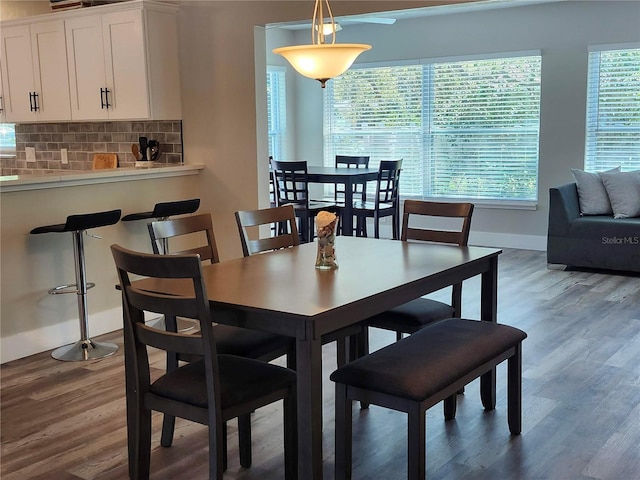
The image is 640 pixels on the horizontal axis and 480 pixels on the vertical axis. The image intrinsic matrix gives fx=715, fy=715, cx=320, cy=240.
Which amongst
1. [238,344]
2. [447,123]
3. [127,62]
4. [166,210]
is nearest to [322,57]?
[238,344]

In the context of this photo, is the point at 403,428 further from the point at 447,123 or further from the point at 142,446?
the point at 447,123

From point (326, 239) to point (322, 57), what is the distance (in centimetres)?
77

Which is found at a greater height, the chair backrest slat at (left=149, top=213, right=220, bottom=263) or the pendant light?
the pendant light

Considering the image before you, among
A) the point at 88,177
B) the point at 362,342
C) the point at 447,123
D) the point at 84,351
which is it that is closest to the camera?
the point at 362,342

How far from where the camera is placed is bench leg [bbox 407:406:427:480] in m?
2.47

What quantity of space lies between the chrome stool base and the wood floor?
0.06 metres

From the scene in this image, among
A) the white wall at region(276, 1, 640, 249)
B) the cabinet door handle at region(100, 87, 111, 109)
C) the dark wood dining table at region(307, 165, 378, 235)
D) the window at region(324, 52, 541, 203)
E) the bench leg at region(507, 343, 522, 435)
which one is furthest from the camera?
the window at region(324, 52, 541, 203)

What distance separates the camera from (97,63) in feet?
17.6

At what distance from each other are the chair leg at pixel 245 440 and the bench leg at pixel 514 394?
3.71 ft

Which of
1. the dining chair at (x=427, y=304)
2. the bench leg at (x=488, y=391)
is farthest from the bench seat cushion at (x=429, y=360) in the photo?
the bench leg at (x=488, y=391)

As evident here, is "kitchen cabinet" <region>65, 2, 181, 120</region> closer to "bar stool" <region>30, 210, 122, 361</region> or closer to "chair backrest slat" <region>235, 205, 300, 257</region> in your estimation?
"bar stool" <region>30, 210, 122, 361</region>

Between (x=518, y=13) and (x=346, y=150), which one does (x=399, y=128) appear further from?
(x=518, y=13)

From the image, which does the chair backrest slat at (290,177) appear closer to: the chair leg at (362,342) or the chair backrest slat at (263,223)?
the chair backrest slat at (263,223)

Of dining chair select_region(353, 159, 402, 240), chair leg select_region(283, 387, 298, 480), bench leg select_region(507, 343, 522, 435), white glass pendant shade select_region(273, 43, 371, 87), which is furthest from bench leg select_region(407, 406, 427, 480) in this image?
dining chair select_region(353, 159, 402, 240)
